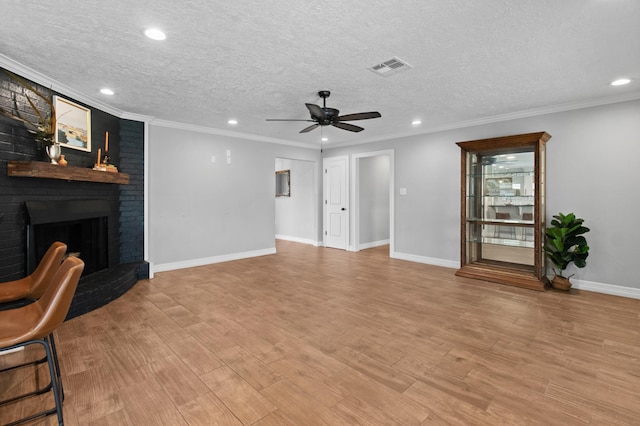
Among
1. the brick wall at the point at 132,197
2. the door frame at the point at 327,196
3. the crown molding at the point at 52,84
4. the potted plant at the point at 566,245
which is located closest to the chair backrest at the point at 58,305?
the crown molding at the point at 52,84

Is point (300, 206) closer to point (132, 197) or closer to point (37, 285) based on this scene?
point (132, 197)

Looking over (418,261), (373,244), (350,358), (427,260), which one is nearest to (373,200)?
(373,244)

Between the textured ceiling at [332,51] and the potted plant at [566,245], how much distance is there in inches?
64.0

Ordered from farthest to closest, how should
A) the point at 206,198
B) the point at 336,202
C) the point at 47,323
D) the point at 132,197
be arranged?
1. the point at 336,202
2. the point at 206,198
3. the point at 132,197
4. the point at 47,323

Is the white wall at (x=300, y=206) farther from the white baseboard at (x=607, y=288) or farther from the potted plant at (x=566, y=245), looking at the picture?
the white baseboard at (x=607, y=288)

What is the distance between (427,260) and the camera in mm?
5762

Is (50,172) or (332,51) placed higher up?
(332,51)

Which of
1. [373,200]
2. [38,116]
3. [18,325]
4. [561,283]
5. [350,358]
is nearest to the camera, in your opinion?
[18,325]

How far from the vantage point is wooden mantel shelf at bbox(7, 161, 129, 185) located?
9.27ft

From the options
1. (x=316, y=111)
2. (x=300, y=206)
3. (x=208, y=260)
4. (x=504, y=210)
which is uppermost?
(x=316, y=111)

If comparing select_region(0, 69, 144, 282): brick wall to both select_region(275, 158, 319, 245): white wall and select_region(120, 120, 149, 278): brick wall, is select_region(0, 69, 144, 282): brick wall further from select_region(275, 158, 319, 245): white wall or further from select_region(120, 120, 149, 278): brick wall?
select_region(275, 158, 319, 245): white wall

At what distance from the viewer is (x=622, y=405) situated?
1.87 m

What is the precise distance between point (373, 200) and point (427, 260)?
2.28 metres

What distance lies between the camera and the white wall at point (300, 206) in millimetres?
7941
